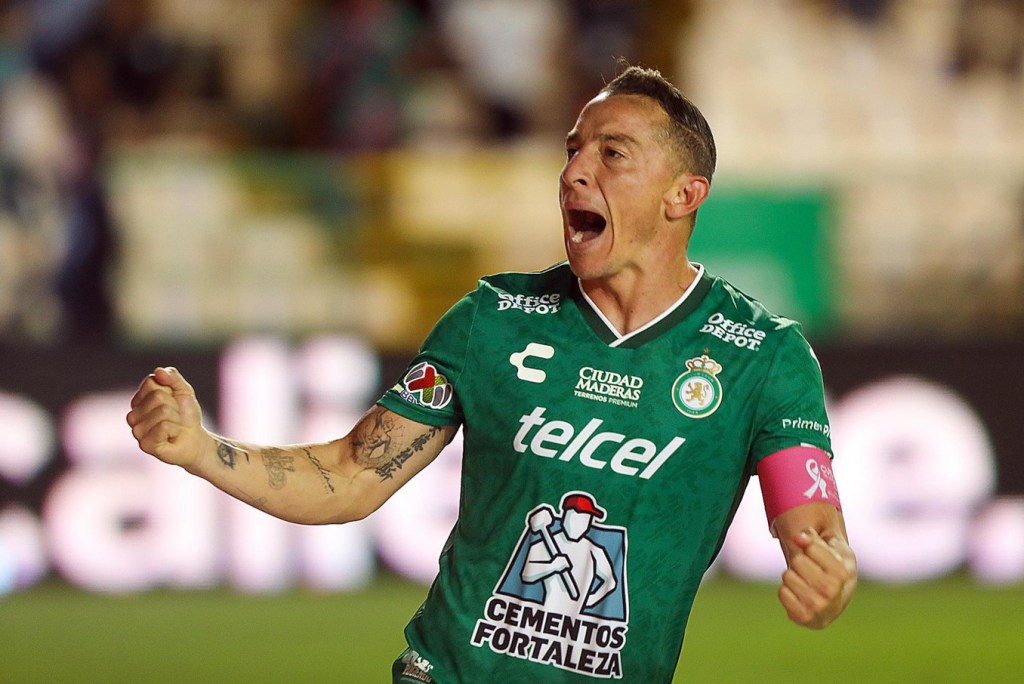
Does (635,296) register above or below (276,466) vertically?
above

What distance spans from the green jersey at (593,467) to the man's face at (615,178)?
19 centimetres

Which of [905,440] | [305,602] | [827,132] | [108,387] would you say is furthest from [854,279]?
[108,387]

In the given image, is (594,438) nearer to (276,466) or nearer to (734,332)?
(734,332)

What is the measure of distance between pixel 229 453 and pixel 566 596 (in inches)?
36.4

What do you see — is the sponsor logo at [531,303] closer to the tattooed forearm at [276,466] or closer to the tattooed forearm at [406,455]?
the tattooed forearm at [406,455]

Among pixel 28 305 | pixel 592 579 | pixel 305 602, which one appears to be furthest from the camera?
pixel 28 305

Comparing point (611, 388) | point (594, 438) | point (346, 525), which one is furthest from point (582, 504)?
point (346, 525)

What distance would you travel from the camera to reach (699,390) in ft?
13.7

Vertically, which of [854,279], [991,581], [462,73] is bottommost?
[991,581]

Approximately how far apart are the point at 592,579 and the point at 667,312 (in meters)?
0.74

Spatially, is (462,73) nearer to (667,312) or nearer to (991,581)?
(991,581)

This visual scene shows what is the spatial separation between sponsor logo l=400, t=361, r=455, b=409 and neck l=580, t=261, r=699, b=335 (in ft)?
1.51

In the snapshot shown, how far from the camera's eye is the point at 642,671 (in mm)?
4078

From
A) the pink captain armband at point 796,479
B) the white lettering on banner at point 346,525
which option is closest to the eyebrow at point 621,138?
the pink captain armband at point 796,479
